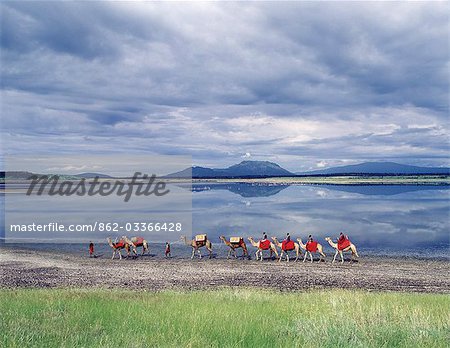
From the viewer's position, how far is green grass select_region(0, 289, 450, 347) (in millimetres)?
8680

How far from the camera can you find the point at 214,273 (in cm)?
2634

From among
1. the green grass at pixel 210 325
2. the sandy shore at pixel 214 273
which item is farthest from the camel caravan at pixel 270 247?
the green grass at pixel 210 325

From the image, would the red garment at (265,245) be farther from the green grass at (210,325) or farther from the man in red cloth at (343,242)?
the green grass at (210,325)

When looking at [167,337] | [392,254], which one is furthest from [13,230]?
[167,337]

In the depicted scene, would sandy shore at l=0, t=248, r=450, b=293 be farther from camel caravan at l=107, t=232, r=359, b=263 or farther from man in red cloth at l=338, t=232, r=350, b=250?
man in red cloth at l=338, t=232, r=350, b=250

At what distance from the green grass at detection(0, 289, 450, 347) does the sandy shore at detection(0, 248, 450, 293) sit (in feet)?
31.3

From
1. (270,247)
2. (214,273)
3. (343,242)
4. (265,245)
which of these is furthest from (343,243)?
(214,273)

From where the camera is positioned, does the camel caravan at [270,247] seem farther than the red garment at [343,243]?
Yes

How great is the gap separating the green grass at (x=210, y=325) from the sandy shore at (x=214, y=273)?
31.3 ft

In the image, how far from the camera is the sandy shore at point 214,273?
2256 cm

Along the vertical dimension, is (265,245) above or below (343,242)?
below

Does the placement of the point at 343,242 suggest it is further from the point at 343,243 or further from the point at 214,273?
the point at 214,273

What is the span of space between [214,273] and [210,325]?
16575 mm

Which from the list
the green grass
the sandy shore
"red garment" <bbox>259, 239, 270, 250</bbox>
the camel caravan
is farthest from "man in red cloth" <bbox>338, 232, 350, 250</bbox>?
the green grass
